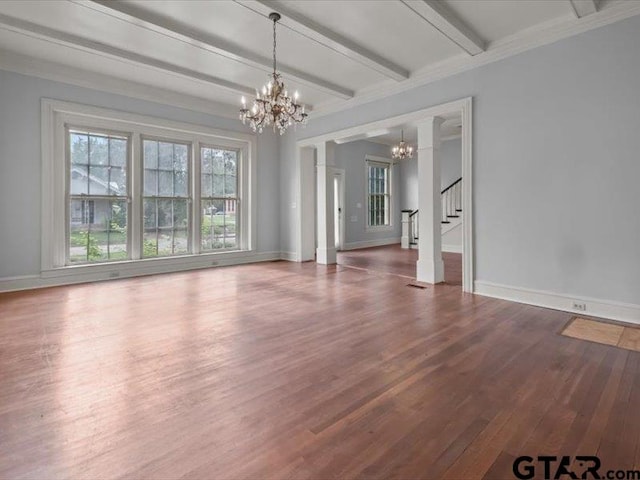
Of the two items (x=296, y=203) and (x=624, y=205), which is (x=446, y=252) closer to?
(x=296, y=203)

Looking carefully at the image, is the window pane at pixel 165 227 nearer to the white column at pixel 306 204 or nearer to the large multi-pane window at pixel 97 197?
the large multi-pane window at pixel 97 197

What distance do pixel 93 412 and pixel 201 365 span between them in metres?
0.72

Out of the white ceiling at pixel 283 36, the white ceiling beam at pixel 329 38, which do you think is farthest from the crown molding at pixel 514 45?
the white ceiling beam at pixel 329 38

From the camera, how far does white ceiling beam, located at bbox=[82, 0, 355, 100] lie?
11.7ft

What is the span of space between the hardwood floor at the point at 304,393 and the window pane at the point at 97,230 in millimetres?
1909

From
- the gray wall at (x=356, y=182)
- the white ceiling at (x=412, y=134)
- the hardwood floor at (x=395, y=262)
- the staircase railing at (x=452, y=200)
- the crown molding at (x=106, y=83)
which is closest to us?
the crown molding at (x=106, y=83)

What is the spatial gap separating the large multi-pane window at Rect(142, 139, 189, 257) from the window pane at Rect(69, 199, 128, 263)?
392 mm

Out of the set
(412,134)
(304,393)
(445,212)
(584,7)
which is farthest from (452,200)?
(304,393)

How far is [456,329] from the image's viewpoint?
3223mm

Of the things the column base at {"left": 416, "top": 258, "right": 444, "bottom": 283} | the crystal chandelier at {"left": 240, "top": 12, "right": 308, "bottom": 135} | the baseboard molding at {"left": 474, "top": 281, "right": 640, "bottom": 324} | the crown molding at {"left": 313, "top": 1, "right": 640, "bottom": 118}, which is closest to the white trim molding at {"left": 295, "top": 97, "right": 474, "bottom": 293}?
the baseboard molding at {"left": 474, "top": 281, "right": 640, "bottom": 324}

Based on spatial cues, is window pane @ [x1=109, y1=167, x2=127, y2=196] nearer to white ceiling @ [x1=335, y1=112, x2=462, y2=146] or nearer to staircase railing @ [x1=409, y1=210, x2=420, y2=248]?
white ceiling @ [x1=335, y1=112, x2=462, y2=146]

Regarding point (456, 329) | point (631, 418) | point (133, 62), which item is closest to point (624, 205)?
point (456, 329)

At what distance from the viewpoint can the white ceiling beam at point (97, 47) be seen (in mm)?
3863

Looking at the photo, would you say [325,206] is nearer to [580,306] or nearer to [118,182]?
[118,182]
